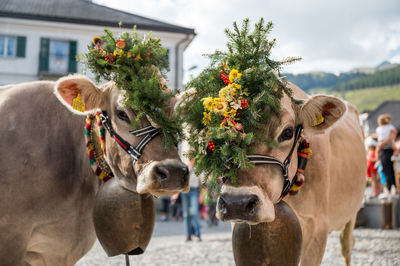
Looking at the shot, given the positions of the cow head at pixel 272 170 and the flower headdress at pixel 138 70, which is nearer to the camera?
the cow head at pixel 272 170

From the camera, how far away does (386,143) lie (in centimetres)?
1049

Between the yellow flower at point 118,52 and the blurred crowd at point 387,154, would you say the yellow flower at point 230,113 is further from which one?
the blurred crowd at point 387,154

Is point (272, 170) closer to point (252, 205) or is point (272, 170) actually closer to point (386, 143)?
point (252, 205)

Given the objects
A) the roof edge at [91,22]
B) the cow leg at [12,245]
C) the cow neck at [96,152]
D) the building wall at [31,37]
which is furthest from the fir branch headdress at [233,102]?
the roof edge at [91,22]

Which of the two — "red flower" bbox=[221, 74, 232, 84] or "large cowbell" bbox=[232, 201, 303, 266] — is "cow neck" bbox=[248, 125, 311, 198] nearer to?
"large cowbell" bbox=[232, 201, 303, 266]

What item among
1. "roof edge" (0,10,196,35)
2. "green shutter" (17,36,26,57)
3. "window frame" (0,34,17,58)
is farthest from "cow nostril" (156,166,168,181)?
"window frame" (0,34,17,58)

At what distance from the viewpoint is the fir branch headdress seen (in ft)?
8.48

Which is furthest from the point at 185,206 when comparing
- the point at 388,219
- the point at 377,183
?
the point at 377,183

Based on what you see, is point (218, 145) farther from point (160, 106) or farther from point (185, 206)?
point (185, 206)

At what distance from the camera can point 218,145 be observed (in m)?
2.64

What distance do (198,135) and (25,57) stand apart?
21.9 m

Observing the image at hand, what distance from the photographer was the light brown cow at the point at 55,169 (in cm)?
299

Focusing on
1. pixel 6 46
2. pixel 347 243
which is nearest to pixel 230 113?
pixel 347 243

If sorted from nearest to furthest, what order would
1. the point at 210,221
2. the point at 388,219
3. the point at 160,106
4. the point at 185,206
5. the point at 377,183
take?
the point at 160,106, the point at 185,206, the point at 388,219, the point at 377,183, the point at 210,221
